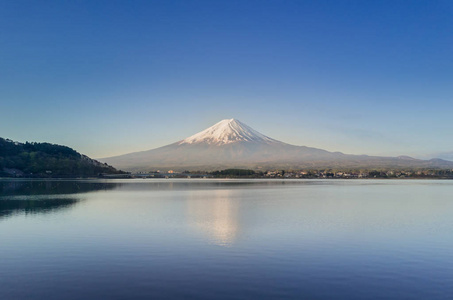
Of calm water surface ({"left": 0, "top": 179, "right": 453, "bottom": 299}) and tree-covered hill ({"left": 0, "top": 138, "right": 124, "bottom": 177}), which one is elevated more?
tree-covered hill ({"left": 0, "top": 138, "right": 124, "bottom": 177})

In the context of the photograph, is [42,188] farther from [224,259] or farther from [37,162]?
[37,162]

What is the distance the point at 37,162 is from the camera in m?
120

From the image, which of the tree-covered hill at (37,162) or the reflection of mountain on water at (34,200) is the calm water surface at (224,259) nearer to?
the reflection of mountain on water at (34,200)

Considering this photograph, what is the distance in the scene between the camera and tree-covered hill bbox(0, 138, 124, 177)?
374 ft

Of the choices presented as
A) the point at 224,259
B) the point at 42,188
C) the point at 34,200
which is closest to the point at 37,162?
the point at 42,188

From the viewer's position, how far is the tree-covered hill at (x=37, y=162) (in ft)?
374

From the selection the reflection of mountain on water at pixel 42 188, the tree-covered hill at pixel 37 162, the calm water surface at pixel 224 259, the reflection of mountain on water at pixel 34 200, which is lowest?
the calm water surface at pixel 224 259

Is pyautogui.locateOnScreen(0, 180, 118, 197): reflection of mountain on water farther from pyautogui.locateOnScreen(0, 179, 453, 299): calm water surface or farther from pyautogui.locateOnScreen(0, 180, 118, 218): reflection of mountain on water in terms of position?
pyautogui.locateOnScreen(0, 179, 453, 299): calm water surface

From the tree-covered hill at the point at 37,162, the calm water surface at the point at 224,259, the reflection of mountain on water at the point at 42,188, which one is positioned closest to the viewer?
the calm water surface at the point at 224,259

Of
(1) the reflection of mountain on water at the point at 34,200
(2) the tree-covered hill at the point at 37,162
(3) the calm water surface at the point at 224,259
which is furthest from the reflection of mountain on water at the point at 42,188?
(2) the tree-covered hill at the point at 37,162

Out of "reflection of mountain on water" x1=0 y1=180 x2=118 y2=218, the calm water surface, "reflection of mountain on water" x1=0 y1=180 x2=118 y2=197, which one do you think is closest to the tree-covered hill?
"reflection of mountain on water" x1=0 y1=180 x2=118 y2=197

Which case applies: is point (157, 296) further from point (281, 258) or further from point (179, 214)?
point (179, 214)

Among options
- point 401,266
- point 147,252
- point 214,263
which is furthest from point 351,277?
point 147,252

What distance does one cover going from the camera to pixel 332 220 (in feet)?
76.0
